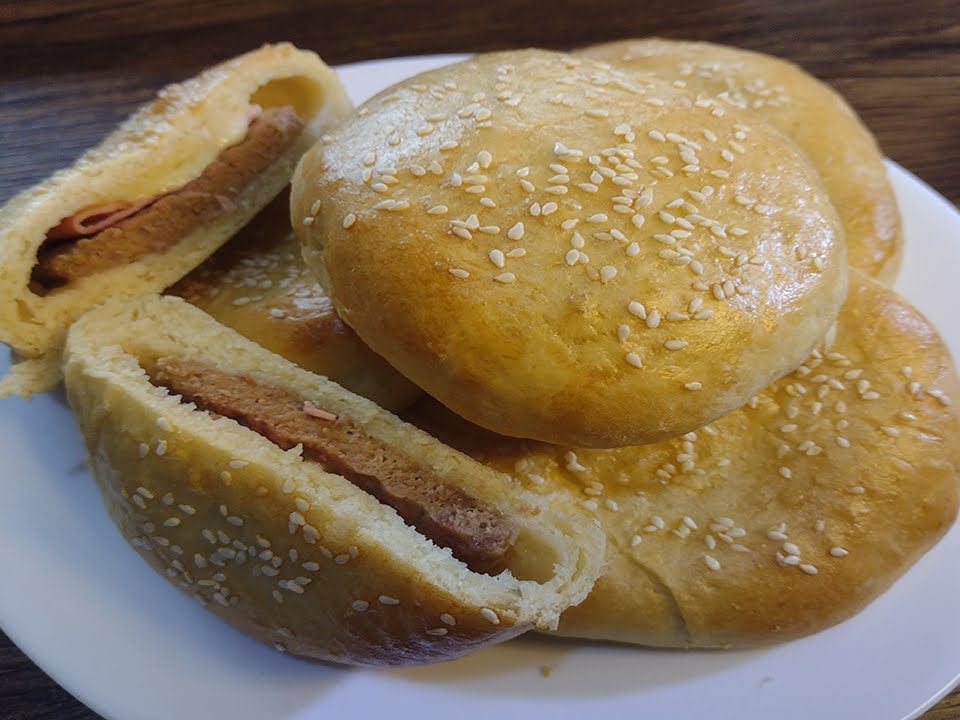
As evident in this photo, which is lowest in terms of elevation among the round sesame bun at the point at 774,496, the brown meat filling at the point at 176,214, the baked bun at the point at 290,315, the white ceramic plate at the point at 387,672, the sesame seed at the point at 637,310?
the white ceramic plate at the point at 387,672

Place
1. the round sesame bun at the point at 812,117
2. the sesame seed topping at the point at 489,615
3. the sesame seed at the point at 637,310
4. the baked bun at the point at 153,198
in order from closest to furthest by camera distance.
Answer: the sesame seed topping at the point at 489,615 < the sesame seed at the point at 637,310 < the baked bun at the point at 153,198 < the round sesame bun at the point at 812,117

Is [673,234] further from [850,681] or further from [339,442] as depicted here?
[850,681]

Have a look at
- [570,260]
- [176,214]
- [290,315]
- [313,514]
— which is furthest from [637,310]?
[176,214]

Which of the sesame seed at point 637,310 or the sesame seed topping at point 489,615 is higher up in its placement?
the sesame seed at point 637,310

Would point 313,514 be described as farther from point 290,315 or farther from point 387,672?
point 290,315

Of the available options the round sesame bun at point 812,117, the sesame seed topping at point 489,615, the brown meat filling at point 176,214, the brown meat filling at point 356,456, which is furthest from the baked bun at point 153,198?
the sesame seed topping at point 489,615

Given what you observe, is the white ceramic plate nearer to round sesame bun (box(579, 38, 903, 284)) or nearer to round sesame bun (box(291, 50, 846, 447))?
round sesame bun (box(291, 50, 846, 447))

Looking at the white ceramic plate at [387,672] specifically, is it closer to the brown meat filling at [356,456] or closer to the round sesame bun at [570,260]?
the brown meat filling at [356,456]
